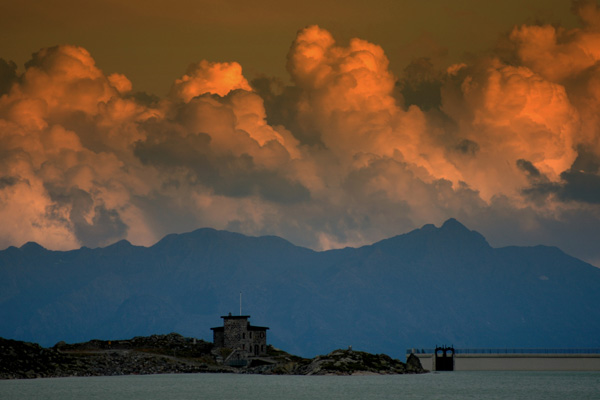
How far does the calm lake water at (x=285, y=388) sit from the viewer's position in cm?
Result: 13725

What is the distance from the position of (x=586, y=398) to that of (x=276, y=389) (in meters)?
48.1

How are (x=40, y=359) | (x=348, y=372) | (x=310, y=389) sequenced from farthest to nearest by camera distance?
(x=348, y=372) < (x=40, y=359) < (x=310, y=389)

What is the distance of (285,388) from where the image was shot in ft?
509

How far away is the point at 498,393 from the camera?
149375 millimetres

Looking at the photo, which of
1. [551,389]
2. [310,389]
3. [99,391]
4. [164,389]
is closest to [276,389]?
[310,389]

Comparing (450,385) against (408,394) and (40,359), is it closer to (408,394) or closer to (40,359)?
(408,394)

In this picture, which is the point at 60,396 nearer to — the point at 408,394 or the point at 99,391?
the point at 99,391

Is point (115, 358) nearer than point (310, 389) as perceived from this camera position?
No

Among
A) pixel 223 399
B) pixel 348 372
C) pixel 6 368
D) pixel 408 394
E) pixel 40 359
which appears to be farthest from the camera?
pixel 348 372

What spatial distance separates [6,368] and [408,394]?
73023 mm

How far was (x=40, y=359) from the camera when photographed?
179375mm

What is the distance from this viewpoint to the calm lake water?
450ft

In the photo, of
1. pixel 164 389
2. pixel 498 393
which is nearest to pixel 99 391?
pixel 164 389

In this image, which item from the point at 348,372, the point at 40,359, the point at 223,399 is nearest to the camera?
the point at 223,399
